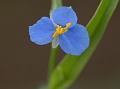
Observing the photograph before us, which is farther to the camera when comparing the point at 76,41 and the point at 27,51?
the point at 27,51

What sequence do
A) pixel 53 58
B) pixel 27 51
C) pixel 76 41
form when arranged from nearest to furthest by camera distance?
1. pixel 76 41
2. pixel 53 58
3. pixel 27 51

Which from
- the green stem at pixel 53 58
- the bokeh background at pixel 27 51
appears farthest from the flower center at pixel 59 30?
the bokeh background at pixel 27 51

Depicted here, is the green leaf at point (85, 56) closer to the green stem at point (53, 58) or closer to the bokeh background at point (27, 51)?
the green stem at point (53, 58)

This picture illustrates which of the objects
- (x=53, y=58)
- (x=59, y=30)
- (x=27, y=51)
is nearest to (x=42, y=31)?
(x=59, y=30)

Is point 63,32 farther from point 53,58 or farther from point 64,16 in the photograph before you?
point 53,58

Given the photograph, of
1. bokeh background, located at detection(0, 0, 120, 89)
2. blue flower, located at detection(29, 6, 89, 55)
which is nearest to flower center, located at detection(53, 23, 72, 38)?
blue flower, located at detection(29, 6, 89, 55)

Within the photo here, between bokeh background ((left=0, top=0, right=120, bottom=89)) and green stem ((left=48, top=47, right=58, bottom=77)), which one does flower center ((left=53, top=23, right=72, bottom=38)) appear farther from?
bokeh background ((left=0, top=0, right=120, bottom=89))
